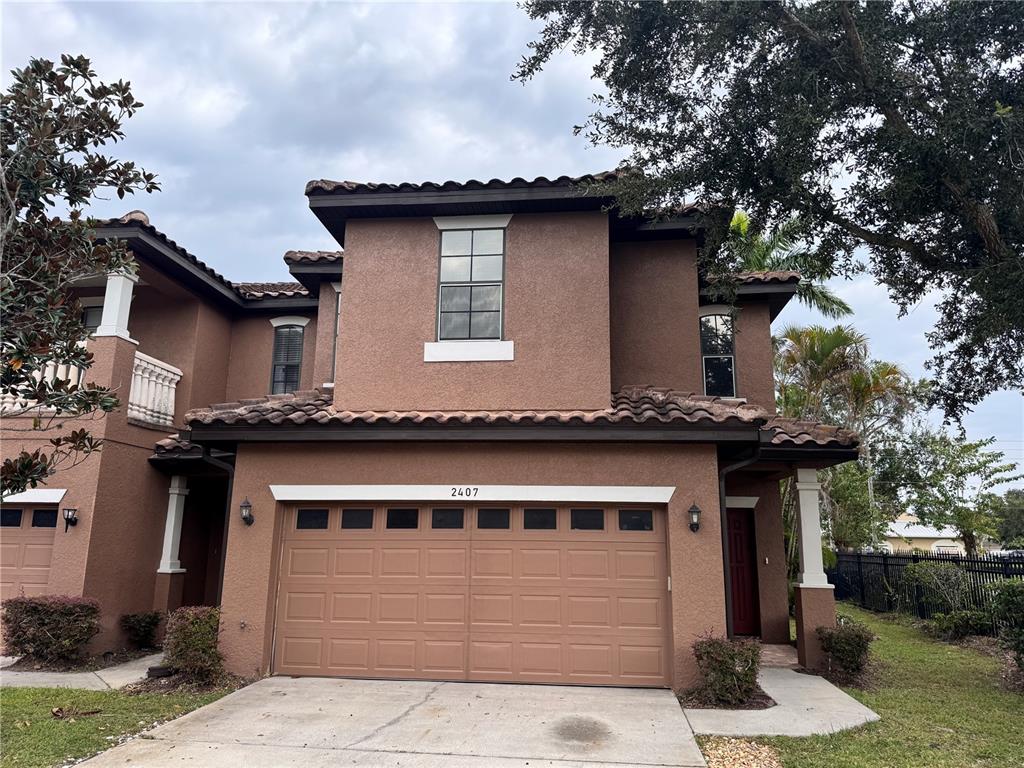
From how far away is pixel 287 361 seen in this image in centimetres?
1447

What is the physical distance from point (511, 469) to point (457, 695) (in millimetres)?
2905

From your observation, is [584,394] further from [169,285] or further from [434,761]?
[169,285]

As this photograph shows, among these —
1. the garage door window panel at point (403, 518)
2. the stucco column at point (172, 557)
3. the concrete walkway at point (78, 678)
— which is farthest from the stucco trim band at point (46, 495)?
the garage door window panel at point (403, 518)

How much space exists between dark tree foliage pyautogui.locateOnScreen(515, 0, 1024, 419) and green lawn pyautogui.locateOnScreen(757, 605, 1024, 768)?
4.36m

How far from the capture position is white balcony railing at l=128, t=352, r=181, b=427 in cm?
1180

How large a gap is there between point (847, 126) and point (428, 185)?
19.4 ft

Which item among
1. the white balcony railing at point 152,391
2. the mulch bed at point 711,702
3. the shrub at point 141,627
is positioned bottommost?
the mulch bed at point 711,702

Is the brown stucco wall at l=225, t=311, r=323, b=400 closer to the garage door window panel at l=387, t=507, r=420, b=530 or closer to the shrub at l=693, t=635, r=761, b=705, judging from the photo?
the garage door window panel at l=387, t=507, r=420, b=530

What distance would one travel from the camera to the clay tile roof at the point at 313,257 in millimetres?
12930

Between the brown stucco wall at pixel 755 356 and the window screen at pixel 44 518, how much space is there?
12162 millimetres

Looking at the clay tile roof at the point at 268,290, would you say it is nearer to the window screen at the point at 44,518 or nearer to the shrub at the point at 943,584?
the window screen at the point at 44,518

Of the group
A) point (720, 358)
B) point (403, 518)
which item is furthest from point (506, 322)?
point (720, 358)

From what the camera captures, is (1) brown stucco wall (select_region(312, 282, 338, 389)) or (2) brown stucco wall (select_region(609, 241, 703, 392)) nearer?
(2) brown stucco wall (select_region(609, 241, 703, 392))

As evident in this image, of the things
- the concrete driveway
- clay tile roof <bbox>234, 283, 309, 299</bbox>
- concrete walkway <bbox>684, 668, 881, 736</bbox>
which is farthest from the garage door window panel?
clay tile roof <bbox>234, 283, 309, 299</bbox>
